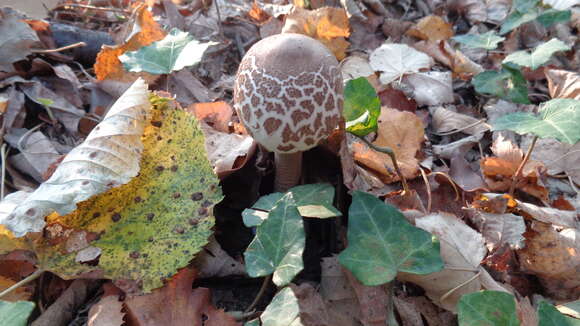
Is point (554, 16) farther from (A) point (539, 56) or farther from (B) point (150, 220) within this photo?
(B) point (150, 220)

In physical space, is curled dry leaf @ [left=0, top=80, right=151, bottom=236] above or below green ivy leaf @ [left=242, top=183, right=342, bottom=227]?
above

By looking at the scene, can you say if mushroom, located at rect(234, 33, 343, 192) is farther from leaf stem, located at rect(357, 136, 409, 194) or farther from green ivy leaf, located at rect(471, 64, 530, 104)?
green ivy leaf, located at rect(471, 64, 530, 104)

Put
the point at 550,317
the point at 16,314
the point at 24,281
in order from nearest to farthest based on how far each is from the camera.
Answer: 1. the point at 16,314
2. the point at 550,317
3. the point at 24,281

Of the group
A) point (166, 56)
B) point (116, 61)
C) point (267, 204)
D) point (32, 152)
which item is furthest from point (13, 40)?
point (267, 204)

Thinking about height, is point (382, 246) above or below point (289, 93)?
below

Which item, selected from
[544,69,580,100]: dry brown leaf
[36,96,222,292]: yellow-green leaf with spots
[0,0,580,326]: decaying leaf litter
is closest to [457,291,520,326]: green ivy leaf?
[0,0,580,326]: decaying leaf litter

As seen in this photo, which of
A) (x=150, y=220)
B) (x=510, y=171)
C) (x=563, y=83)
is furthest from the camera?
(x=563, y=83)
